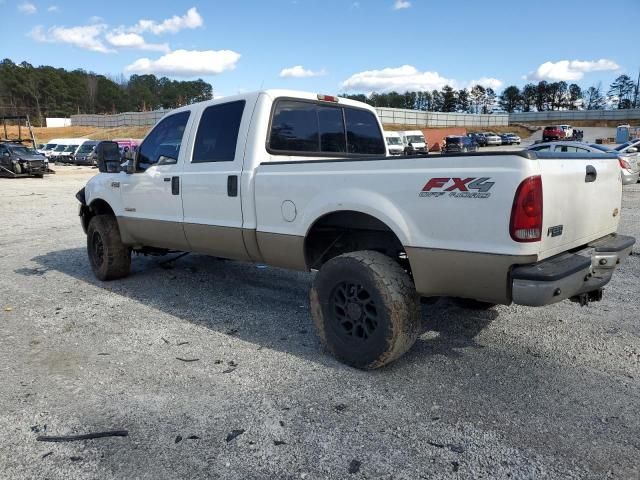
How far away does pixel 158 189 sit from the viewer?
5352 mm

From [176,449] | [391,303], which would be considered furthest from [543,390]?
[176,449]

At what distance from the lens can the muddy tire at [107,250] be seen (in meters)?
6.16

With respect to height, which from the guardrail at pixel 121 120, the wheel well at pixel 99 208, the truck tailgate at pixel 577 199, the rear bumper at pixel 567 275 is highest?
the guardrail at pixel 121 120

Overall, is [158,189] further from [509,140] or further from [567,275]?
[509,140]

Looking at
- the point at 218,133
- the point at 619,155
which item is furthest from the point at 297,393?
the point at 619,155

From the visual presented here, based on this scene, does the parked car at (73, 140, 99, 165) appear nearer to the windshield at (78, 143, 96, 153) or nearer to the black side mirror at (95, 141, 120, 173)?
the windshield at (78, 143, 96, 153)

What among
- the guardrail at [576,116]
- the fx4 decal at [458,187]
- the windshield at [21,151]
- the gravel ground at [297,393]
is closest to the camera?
the gravel ground at [297,393]

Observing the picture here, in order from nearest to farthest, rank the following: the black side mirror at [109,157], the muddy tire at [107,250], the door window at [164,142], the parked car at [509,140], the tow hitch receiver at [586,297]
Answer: the tow hitch receiver at [586,297]
the door window at [164,142]
the black side mirror at [109,157]
the muddy tire at [107,250]
the parked car at [509,140]

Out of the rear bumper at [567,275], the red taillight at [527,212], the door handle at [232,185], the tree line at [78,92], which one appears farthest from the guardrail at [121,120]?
the red taillight at [527,212]

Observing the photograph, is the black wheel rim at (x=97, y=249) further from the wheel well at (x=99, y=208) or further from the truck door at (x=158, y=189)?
the truck door at (x=158, y=189)

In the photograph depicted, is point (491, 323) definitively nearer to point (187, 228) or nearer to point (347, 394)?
point (347, 394)

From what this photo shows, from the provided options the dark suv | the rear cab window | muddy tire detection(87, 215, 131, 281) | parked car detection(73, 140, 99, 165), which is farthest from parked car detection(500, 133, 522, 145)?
muddy tire detection(87, 215, 131, 281)

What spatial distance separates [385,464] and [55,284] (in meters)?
5.15

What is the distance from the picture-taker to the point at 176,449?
275 centimetres
